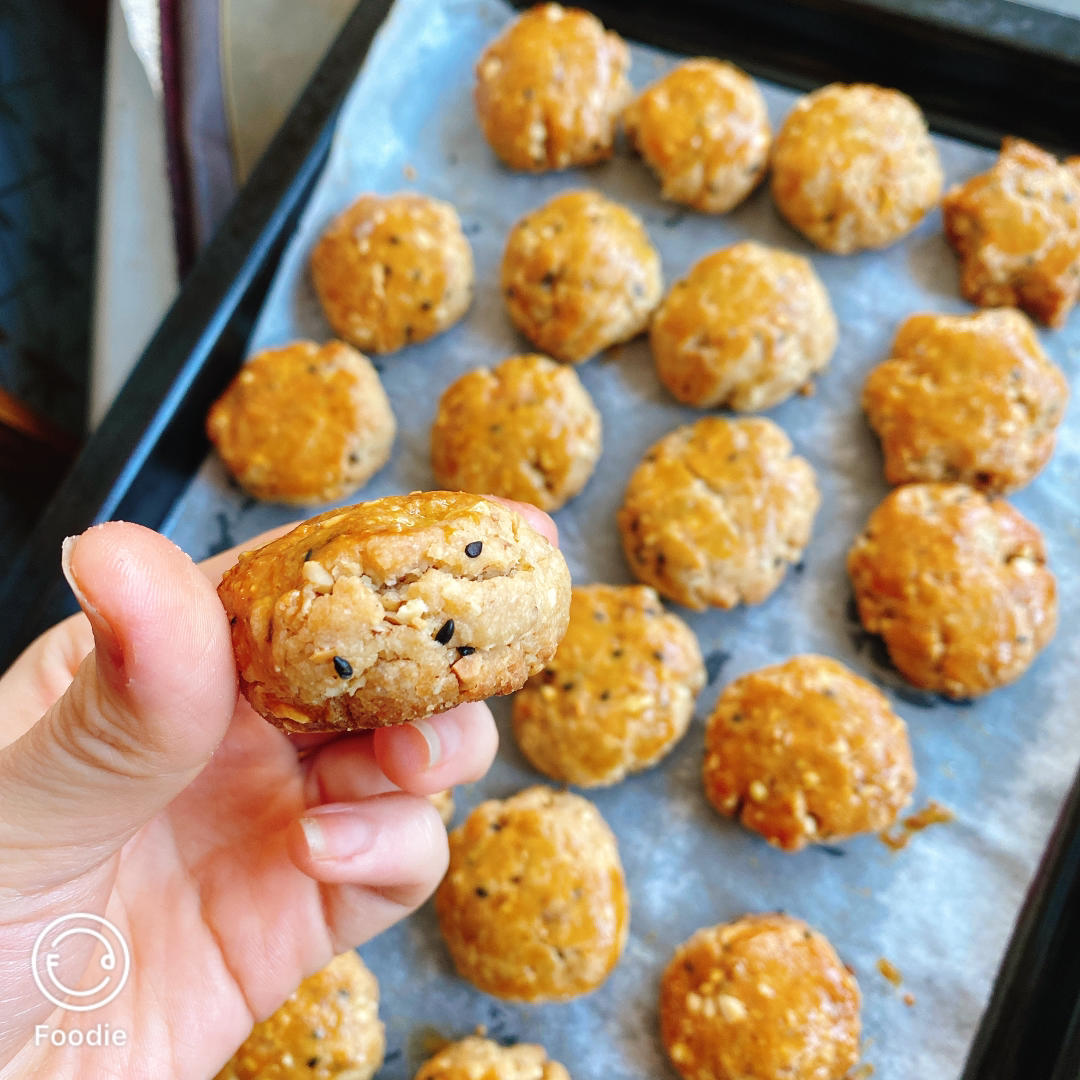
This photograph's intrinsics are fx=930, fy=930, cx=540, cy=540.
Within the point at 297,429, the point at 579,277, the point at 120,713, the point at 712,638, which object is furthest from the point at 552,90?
the point at 120,713

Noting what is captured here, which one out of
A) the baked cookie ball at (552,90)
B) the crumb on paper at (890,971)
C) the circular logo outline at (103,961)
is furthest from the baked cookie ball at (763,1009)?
the baked cookie ball at (552,90)

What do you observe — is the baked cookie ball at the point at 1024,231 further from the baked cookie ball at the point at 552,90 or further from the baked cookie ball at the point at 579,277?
the baked cookie ball at the point at 552,90

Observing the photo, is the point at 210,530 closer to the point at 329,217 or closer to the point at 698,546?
the point at 329,217

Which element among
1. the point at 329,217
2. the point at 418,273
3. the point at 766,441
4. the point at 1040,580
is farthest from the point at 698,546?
the point at 329,217

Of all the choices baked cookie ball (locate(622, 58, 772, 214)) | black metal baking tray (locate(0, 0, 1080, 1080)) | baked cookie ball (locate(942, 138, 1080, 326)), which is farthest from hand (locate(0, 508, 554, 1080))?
baked cookie ball (locate(942, 138, 1080, 326))

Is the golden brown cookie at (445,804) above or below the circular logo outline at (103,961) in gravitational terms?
below

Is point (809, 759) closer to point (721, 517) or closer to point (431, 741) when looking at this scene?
point (721, 517)

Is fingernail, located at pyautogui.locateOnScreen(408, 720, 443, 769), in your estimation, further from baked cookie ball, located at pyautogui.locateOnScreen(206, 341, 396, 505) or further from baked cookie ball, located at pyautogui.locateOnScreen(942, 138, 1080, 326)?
baked cookie ball, located at pyautogui.locateOnScreen(942, 138, 1080, 326)
